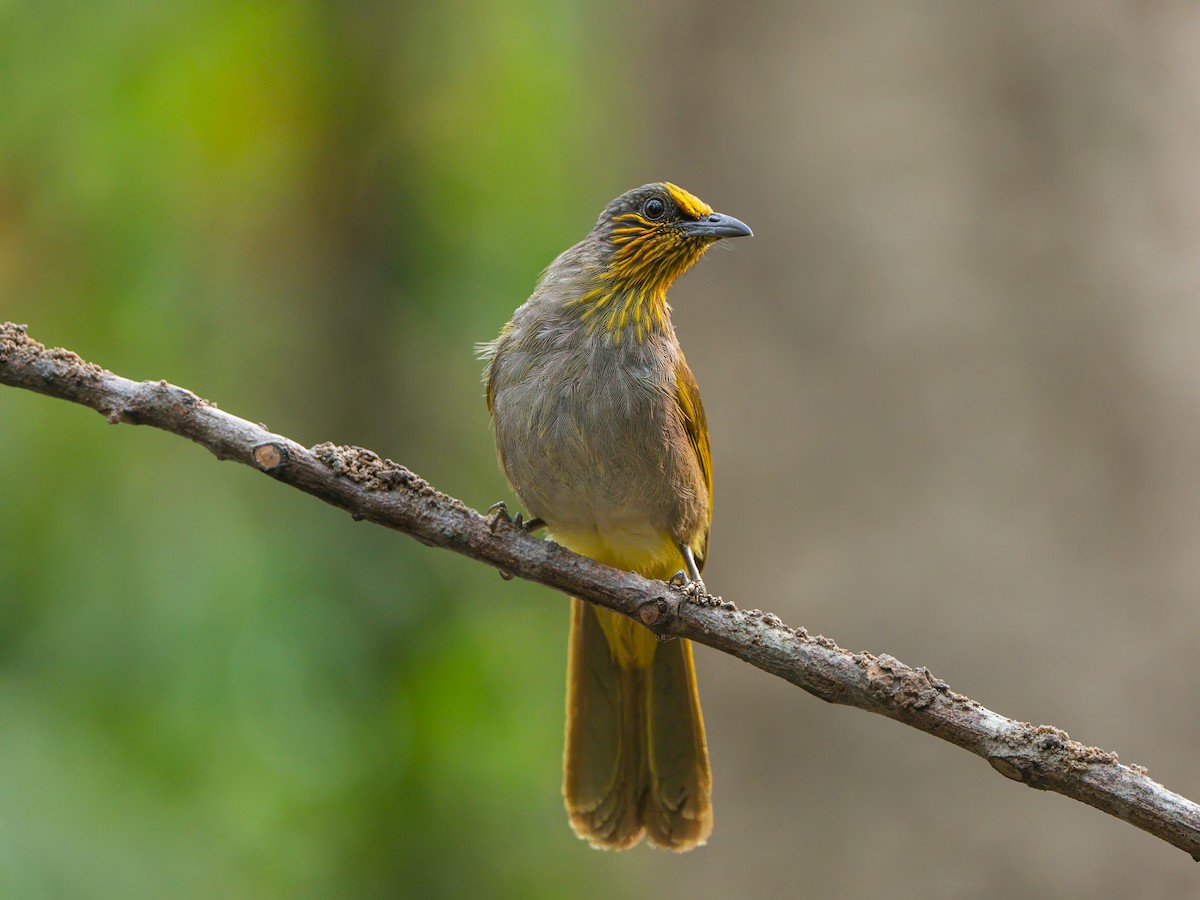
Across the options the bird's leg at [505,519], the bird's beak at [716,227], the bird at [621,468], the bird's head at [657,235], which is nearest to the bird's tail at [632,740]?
the bird at [621,468]

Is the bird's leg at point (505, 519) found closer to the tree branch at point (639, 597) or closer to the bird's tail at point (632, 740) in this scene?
the tree branch at point (639, 597)

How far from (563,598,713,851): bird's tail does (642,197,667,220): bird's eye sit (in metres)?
1.51

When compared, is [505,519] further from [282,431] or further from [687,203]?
[282,431]

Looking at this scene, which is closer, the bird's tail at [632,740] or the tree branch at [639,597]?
the tree branch at [639,597]

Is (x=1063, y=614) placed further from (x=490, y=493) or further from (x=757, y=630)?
(x=490, y=493)

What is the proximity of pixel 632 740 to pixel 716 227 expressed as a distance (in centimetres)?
194

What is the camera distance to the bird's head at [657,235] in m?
4.09

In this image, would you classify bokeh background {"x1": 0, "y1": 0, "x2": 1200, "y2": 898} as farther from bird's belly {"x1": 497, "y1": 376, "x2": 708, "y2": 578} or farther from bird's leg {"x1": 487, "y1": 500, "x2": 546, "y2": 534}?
bird's leg {"x1": 487, "y1": 500, "x2": 546, "y2": 534}

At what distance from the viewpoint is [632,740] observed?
414cm

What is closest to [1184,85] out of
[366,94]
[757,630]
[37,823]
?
[757,630]

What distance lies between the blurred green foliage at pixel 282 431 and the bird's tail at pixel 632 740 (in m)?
1.67

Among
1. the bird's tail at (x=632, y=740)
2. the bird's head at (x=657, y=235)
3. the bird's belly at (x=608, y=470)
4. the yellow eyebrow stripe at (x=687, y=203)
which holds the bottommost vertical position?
the bird's tail at (x=632, y=740)

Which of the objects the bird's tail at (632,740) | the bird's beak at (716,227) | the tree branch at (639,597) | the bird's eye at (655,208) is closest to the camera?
the tree branch at (639,597)

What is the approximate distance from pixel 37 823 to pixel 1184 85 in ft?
17.3
